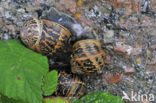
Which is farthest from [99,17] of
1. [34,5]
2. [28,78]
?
[28,78]

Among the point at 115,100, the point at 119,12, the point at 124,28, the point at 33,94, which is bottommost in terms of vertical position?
the point at 115,100

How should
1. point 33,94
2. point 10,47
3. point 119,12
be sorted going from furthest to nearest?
point 119,12
point 10,47
point 33,94

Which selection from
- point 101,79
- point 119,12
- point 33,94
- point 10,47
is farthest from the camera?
point 101,79

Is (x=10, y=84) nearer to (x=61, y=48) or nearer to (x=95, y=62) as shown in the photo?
(x=61, y=48)

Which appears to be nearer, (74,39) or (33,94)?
(33,94)

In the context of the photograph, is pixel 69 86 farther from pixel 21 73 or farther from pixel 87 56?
pixel 21 73

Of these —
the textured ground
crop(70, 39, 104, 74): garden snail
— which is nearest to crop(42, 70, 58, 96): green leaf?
crop(70, 39, 104, 74): garden snail

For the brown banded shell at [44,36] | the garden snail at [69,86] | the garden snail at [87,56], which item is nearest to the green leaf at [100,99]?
the garden snail at [69,86]
